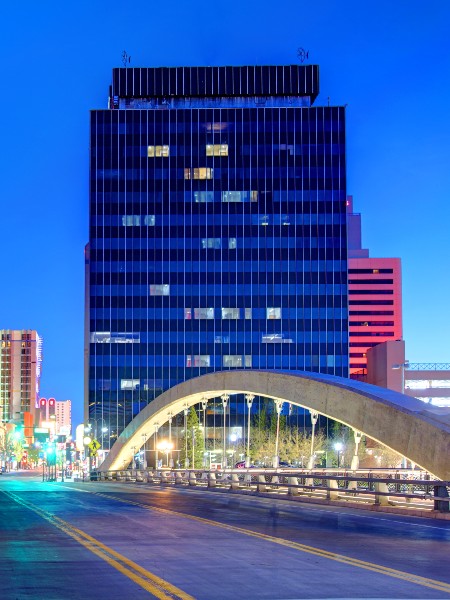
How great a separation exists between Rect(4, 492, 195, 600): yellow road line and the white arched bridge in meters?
13.4

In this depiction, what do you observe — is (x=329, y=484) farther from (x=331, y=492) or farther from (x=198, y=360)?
(x=198, y=360)

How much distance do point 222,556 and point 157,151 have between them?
398 ft

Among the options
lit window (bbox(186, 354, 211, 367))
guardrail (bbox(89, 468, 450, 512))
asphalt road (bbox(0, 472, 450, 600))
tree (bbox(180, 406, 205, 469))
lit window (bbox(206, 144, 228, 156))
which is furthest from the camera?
lit window (bbox(206, 144, 228, 156))

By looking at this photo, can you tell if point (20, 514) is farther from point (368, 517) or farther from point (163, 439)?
point (163, 439)

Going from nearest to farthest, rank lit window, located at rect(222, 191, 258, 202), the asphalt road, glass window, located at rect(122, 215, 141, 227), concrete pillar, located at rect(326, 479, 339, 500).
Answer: the asphalt road
concrete pillar, located at rect(326, 479, 339, 500)
lit window, located at rect(222, 191, 258, 202)
glass window, located at rect(122, 215, 141, 227)

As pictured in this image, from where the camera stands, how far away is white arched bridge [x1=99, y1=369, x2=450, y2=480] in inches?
1253

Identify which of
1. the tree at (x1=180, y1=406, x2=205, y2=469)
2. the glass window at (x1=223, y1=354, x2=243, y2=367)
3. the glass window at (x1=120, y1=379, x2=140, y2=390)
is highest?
the glass window at (x1=223, y1=354, x2=243, y2=367)

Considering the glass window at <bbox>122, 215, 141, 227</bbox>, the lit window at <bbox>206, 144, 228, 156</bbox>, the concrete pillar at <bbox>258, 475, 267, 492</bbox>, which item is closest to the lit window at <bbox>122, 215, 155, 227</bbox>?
the glass window at <bbox>122, 215, 141, 227</bbox>

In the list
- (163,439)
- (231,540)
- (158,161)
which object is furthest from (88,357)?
(231,540)

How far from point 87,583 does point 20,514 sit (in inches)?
615

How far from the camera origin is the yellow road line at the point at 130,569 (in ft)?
38.0

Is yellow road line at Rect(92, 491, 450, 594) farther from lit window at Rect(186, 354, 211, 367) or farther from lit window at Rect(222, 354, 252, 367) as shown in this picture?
lit window at Rect(186, 354, 211, 367)

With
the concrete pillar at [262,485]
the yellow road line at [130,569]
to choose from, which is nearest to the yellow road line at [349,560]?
the yellow road line at [130,569]

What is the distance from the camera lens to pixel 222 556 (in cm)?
1586
